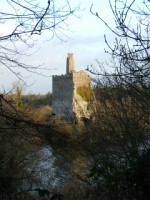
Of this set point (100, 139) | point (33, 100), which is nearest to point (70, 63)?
point (33, 100)

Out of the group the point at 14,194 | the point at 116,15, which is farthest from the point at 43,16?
the point at 14,194

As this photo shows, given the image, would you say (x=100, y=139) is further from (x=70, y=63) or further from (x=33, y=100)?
(x=70, y=63)

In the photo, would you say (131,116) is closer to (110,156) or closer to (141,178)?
(110,156)

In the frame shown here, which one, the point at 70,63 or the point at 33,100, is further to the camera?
the point at 70,63

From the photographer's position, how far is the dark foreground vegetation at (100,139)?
17.9 ft

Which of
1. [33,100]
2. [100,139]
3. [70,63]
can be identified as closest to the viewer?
[100,139]

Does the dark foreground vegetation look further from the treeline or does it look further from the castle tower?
the castle tower

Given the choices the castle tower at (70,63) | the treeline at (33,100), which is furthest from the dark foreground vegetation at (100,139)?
the castle tower at (70,63)

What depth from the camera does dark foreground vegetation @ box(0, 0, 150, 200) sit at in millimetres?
5457

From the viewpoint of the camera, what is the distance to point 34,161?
42.0 ft

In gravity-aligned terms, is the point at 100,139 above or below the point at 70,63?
below

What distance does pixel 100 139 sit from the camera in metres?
8.57

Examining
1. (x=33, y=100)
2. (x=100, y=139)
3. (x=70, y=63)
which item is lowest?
(x=100, y=139)

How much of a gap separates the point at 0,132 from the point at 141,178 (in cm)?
199
